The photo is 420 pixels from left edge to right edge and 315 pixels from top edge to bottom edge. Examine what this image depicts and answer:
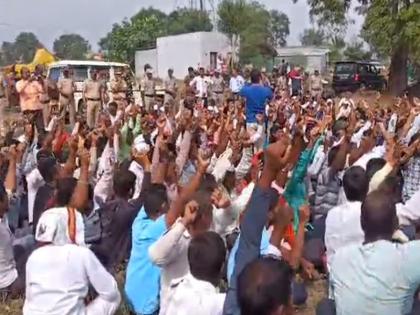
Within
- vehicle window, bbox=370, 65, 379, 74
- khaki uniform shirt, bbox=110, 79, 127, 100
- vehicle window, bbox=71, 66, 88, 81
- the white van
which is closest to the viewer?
khaki uniform shirt, bbox=110, 79, 127, 100

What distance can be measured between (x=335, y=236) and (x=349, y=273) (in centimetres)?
140

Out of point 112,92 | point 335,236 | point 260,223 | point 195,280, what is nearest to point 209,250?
point 195,280

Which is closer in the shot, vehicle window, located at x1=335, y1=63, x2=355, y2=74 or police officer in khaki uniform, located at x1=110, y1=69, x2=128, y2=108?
police officer in khaki uniform, located at x1=110, y1=69, x2=128, y2=108

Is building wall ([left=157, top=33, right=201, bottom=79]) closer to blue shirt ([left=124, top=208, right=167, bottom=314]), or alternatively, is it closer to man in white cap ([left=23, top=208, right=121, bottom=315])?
blue shirt ([left=124, top=208, right=167, bottom=314])

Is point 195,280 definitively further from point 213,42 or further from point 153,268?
point 213,42

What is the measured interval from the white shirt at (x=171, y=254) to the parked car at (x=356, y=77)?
29213 millimetres

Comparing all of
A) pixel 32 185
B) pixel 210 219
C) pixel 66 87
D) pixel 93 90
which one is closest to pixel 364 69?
pixel 66 87

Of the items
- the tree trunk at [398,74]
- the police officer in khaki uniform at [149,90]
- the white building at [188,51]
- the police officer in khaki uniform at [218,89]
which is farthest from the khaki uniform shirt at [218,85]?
the white building at [188,51]

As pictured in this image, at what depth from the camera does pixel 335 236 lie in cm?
536

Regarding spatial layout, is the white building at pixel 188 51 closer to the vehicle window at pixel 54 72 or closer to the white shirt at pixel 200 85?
the vehicle window at pixel 54 72

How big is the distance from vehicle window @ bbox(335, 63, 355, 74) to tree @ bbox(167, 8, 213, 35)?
23333 millimetres

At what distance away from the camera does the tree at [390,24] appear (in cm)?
2856

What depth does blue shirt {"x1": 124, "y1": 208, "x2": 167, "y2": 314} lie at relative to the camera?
216 inches

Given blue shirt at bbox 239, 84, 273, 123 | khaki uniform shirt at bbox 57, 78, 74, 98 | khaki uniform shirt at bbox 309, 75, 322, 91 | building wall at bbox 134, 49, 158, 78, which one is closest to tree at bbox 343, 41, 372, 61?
building wall at bbox 134, 49, 158, 78
